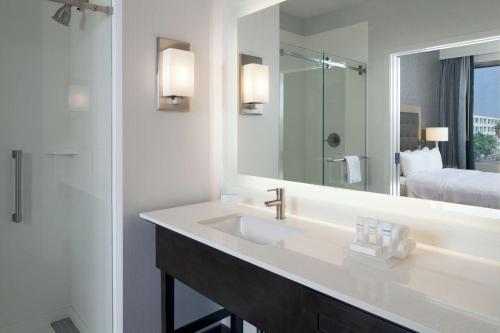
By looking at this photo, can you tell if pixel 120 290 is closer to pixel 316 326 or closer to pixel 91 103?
pixel 91 103

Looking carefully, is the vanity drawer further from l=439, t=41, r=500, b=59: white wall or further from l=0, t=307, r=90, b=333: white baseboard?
l=0, t=307, r=90, b=333: white baseboard

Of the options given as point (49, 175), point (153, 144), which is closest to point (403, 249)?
point (153, 144)

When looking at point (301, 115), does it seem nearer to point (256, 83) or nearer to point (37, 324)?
point (256, 83)

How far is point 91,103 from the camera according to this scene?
6.17ft

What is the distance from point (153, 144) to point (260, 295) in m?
1.01

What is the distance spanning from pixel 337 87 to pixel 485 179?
676 mm

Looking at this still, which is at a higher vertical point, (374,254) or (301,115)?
(301,115)

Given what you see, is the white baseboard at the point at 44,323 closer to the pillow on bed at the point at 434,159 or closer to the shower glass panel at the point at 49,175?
the shower glass panel at the point at 49,175

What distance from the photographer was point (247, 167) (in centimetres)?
195

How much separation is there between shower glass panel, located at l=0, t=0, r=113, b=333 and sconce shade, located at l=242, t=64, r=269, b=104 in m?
0.79

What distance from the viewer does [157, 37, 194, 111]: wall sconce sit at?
67.2 inches

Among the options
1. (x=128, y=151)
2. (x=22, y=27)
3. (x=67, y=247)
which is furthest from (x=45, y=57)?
(x=67, y=247)

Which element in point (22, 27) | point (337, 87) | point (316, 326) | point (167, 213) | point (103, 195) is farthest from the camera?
point (22, 27)

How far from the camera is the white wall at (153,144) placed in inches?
67.1
